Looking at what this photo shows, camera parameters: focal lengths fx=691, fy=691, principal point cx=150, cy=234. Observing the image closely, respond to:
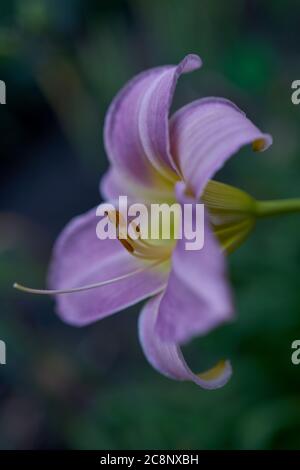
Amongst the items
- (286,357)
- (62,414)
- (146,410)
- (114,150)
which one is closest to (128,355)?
(62,414)

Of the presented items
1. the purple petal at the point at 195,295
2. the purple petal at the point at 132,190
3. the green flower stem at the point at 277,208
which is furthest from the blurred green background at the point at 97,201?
the purple petal at the point at 195,295

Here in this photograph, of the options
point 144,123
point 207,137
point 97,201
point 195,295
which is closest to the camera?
point 195,295

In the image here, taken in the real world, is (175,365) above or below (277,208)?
below

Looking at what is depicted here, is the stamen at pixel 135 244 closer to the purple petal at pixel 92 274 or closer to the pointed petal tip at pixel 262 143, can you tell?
the purple petal at pixel 92 274

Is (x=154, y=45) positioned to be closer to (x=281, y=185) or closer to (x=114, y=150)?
(x=281, y=185)

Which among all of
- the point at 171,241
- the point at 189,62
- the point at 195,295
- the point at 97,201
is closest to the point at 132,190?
the point at 171,241

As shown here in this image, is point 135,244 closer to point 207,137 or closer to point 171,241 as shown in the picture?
point 171,241

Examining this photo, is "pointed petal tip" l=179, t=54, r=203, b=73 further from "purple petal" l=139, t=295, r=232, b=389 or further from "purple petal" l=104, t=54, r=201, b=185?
"purple petal" l=139, t=295, r=232, b=389
